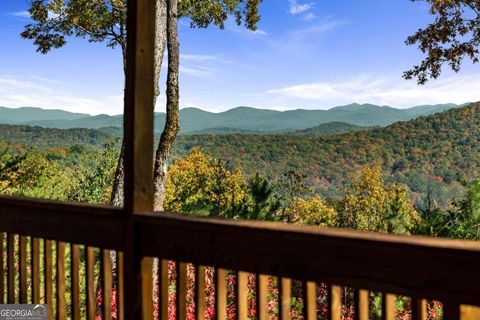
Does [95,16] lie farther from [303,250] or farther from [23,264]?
[303,250]

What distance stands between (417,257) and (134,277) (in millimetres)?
971

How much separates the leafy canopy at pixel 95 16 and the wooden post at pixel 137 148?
781cm

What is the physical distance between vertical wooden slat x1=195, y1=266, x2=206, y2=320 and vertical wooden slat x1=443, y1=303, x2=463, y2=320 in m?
0.73

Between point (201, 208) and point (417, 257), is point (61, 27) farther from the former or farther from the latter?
point (417, 257)

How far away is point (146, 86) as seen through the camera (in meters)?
1.85

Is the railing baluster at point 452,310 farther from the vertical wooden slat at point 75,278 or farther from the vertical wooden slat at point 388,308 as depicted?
the vertical wooden slat at point 75,278

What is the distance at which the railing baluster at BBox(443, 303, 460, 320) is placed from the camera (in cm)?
122

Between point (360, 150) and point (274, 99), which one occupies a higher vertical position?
point (274, 99)

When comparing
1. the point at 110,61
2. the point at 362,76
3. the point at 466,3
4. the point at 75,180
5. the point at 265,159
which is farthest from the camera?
the point at 362,76

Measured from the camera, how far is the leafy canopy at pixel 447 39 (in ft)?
24.8

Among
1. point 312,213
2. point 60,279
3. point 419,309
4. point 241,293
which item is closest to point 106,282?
point 60,279

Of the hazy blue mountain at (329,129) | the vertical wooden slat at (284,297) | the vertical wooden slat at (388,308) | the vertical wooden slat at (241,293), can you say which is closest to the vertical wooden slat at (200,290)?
the vertical wooden slat at (241,293)

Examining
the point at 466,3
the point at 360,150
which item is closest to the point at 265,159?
the point at 360,150

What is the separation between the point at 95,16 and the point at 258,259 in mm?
9989
